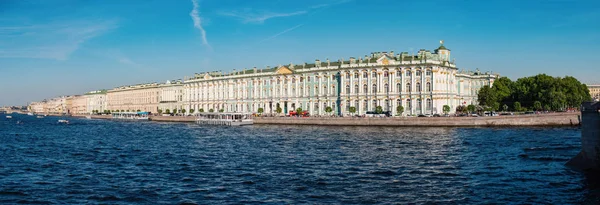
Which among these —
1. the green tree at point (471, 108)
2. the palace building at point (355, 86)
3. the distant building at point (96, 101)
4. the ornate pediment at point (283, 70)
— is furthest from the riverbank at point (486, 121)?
the distant building at point (96, 101)

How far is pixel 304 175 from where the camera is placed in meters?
24.0

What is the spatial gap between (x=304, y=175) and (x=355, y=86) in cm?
6068

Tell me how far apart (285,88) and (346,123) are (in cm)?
2848

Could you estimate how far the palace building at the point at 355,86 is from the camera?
248 ft

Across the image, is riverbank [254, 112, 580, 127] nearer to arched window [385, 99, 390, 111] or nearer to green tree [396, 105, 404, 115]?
green tree [396, 105, 404, 115]

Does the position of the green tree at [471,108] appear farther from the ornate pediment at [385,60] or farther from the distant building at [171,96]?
the distant building at [171,96]

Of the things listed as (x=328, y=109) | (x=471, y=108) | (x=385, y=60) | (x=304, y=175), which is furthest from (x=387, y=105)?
(x=304, y=175)

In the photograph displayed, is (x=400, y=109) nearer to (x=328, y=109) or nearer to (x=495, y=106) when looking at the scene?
(x=328, y=109)

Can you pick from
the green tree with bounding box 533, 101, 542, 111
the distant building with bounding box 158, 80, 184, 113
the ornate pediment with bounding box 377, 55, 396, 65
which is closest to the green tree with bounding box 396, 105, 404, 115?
the ornate pediment with bounding box 377, 55, 396, 65

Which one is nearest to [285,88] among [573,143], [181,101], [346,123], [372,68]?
[372,68]

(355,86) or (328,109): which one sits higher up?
(355,86)

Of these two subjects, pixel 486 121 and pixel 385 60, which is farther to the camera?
pixel 385 60

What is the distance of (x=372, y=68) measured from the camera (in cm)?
8075

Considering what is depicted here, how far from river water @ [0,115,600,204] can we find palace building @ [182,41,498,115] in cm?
3771
